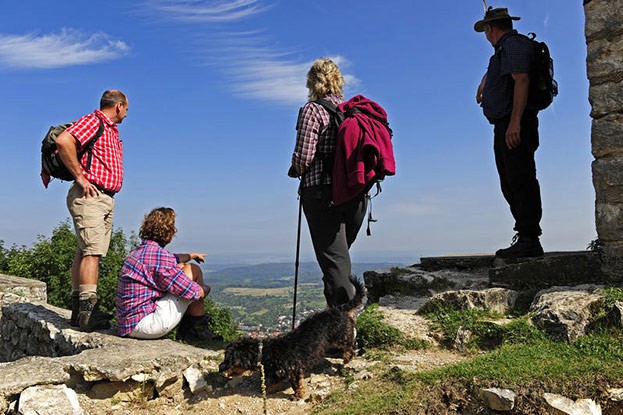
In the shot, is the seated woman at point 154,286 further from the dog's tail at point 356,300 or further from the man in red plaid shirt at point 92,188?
the dog's tail at point 356,300

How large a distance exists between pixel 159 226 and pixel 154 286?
0.60 metres

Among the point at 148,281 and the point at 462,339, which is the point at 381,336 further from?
the point at 148,281

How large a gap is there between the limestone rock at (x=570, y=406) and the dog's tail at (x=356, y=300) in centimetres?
158

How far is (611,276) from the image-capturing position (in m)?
5.72

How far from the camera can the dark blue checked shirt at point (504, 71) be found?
590 cm

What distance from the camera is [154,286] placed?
560 centimetres

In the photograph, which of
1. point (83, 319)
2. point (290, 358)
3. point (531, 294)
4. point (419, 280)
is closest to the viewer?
point (290, 358)

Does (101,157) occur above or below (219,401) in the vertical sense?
above

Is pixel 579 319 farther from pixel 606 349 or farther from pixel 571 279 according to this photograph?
pixel 571 279

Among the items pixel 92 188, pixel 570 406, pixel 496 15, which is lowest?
pixel 570 406

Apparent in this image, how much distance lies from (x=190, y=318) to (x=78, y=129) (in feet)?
7.63

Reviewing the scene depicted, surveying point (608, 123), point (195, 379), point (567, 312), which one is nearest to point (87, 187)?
point (195, 379)

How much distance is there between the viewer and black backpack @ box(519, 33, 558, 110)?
5.96 meters

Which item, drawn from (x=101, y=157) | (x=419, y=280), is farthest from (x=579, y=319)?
(x=101, y=157)
